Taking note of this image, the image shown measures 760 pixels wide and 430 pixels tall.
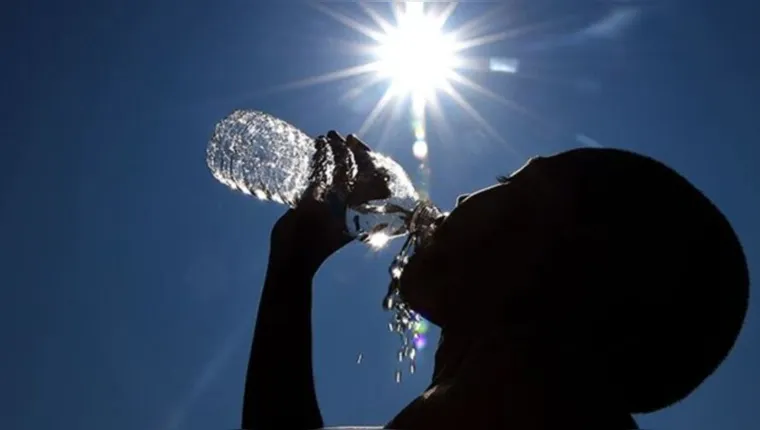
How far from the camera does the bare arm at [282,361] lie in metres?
3.15

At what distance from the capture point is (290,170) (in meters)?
5.20

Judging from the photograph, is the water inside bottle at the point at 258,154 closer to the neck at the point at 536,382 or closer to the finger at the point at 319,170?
the finger at the point at 319,170

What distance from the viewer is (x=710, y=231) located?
2611 mm

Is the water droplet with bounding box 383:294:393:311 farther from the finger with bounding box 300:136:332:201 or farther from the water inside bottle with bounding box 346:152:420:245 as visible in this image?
the finger with bounding box 300:136:332:201

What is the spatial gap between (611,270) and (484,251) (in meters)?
0.44

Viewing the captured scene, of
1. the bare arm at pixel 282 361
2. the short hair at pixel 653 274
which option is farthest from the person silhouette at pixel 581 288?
the bare arm at pixel 282 361

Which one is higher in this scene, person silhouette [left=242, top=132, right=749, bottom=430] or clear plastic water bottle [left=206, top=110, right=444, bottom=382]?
clear plastic water bottle [left=206, top=110, right=444, bottom=382]

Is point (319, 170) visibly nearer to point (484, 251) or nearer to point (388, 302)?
point (388, 302)

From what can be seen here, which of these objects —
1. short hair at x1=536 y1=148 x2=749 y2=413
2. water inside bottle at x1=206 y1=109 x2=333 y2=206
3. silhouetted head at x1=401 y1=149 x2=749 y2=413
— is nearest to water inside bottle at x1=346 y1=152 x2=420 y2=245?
water inside bottle at x1=206 y1=109 x2=333 y2=206

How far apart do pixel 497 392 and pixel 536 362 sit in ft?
0.53

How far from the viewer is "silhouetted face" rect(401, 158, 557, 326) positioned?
266 cm

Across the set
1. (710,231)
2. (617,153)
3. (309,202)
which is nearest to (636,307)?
(710,231)

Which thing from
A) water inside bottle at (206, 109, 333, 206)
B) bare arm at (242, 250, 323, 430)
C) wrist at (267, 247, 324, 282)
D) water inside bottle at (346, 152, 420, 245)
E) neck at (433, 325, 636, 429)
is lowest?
neck at (433, 325, 636, 429)

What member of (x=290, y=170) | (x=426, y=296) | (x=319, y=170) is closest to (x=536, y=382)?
(x=426, y=296)
